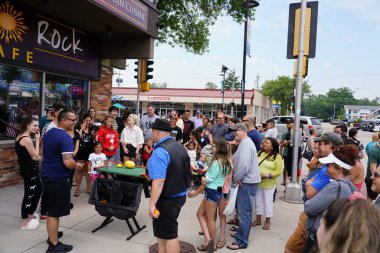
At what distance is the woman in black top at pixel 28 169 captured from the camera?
173 inches

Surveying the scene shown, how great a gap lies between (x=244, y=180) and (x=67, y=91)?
5908 mm

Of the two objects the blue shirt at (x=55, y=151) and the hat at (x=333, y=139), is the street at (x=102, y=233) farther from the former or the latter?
the hat at (x=333, y=139)

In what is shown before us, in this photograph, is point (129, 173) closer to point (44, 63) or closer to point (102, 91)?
point (44, 63)

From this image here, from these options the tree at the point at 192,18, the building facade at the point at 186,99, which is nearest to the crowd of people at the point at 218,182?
the tree at the point at 192,18

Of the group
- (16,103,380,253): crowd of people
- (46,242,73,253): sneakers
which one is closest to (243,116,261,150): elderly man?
(16,103,380,253): crowd of people

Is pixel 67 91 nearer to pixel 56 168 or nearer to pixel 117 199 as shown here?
pixel 117 199

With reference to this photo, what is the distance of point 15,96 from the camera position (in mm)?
6801

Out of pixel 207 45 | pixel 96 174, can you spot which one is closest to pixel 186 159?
pixel 96 174

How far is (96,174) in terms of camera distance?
6.25 meters

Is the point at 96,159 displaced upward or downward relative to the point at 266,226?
upward

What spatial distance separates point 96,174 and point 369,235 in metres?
5.67

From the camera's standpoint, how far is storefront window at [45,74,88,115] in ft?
25.0

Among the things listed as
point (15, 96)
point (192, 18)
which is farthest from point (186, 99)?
point (15, 96)

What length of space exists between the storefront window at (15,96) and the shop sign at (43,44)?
0.94 feet
